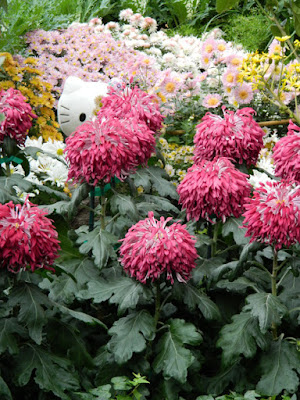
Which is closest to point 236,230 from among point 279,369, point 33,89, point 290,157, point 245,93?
point 290,157

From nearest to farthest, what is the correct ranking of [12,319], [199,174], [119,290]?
[12,319] → [119,290] → [199,174]

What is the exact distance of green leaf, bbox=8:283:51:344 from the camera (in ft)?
6.50

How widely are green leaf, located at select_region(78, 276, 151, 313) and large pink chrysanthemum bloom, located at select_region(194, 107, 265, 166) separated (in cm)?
81

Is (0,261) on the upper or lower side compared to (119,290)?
upper

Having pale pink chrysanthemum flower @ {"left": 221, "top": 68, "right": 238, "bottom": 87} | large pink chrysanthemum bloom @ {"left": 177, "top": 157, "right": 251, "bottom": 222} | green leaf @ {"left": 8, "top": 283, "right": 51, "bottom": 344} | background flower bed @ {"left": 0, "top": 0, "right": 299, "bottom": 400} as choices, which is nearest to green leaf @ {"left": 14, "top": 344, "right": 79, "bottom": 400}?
background flower bed @ {"left": 0, "top": 0, "right": 299, "bottom": 400}

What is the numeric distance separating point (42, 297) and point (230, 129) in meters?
1.21

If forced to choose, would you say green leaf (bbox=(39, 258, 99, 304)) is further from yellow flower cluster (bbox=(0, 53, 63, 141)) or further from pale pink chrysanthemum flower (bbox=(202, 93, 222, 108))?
yellow flower cluster (bbox=(0, 53, 63, 141))

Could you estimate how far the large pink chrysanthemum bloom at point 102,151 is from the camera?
2.35 m

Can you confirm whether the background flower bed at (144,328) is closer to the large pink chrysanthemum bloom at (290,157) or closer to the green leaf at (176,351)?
the green leaf at (176,351)

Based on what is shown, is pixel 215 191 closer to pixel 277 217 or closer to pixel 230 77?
pixel 277 217

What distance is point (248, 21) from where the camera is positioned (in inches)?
262

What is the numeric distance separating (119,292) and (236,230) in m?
0.61

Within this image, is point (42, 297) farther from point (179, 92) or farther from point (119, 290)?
→ point (179, 92)

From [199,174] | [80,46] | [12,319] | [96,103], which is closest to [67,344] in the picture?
[12,319]
